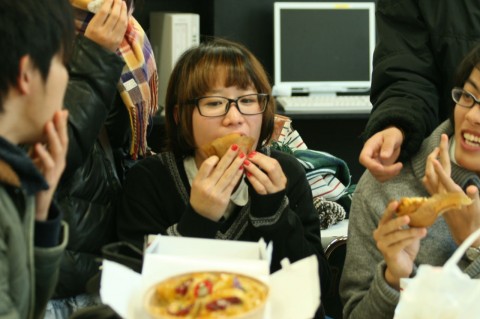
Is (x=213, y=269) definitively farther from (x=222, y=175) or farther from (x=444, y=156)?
(x=444, y=156)

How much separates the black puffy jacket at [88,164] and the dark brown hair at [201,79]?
14 centimetres

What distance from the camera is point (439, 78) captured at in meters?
1.96

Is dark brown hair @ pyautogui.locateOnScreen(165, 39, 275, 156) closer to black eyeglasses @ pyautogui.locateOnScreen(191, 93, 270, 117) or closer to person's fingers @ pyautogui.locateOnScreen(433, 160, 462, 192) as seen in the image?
black eyeglasses @ pyautogui.locateOnScreen(191, 93, 270, 117)

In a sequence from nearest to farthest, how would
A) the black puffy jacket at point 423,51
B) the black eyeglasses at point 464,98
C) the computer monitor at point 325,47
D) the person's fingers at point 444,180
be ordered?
the person's fingers at point 444,180, the black eyeglasses at point 464,98, the black puffy jacket at point 423,51, the computer monitor at point 325,47

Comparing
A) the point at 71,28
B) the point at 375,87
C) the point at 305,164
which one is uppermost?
the point at 71,28

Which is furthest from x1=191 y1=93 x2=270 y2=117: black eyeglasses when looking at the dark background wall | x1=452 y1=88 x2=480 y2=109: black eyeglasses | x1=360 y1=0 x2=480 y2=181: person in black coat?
the dark background wall

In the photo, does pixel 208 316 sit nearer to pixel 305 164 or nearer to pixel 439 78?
pixel 439 78

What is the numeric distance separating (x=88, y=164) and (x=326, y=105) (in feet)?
7.41

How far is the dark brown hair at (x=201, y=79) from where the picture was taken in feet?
5.87

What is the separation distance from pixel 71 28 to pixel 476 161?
0.89 meters

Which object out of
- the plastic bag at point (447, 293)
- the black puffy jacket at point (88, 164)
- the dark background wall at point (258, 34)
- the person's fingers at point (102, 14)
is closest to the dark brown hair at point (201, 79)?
the black puffy jacket at point (88, 164)

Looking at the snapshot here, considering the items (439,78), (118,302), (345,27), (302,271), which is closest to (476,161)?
(439,78)

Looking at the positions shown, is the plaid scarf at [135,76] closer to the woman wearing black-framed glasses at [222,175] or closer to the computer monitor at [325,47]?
the woman wearing black-framed glasses at [222,175]

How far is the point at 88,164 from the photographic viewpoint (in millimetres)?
1691
